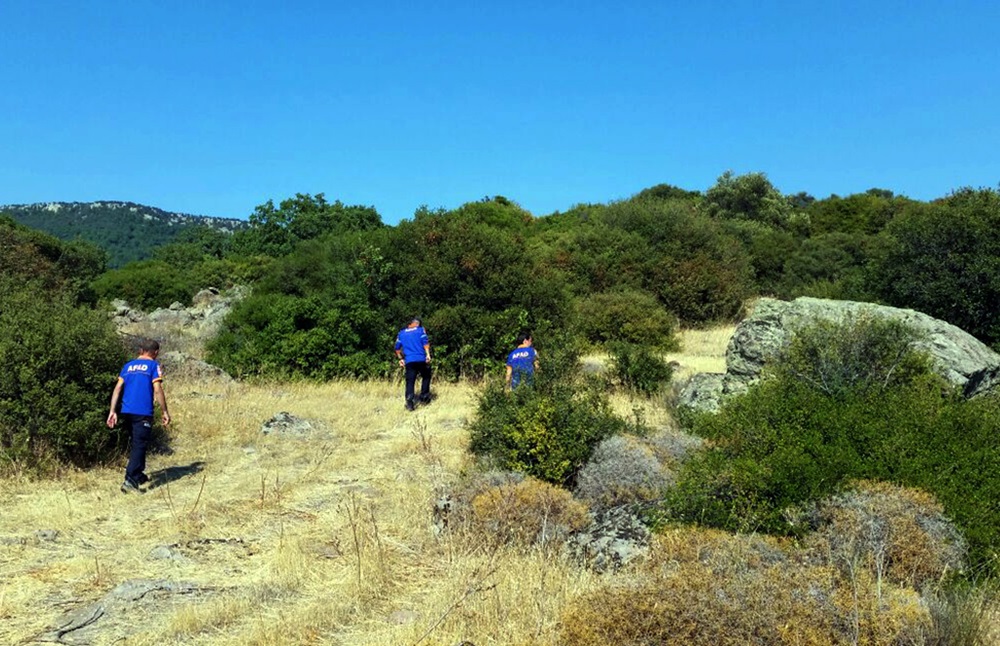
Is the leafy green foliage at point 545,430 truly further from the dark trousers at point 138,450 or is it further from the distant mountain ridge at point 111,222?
the distant mountain ridge at point 111,222

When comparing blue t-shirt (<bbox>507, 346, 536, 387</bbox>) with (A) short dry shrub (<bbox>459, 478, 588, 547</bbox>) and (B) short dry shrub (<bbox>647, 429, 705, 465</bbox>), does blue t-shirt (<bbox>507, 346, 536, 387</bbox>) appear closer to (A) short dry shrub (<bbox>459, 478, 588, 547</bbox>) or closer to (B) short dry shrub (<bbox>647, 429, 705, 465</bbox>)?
(B) short dry shrub (<bbox>647, 429, 705, 465</bbox>)

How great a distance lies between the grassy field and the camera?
414 cm

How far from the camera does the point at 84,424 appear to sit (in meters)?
8.14

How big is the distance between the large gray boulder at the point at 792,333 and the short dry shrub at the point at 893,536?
12.4 feet

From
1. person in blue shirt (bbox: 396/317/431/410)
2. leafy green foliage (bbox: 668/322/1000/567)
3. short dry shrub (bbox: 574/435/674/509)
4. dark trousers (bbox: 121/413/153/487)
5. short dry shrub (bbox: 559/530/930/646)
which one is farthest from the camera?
person in blue shirt (bbox: 396/317/431/410)

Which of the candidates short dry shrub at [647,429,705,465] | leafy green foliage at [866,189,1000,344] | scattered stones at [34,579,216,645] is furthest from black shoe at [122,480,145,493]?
leafy green foliage at [866,189,1000,344]

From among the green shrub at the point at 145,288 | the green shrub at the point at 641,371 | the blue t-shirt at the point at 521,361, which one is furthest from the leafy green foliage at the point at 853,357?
the green shrub at the point at 145,288

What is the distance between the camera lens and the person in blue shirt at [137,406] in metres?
7.71

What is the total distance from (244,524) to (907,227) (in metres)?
14.6

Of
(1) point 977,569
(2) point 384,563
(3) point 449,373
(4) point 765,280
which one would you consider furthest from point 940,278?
(4) point 765,280

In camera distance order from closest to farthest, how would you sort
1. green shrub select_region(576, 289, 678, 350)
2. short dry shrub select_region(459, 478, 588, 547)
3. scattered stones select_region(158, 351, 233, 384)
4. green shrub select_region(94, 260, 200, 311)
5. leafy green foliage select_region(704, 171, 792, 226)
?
1. short dry shrub select_region(459, 478, 588, 547)
2. scattered stones select_region(158, 351, 233, 384)
3. green shrub select_region(576, 289, 678, 350)
4. green shrub select_region(94, 260, 200, 311)
5. leafy green foliage select_region(704, 171, 792, 226)

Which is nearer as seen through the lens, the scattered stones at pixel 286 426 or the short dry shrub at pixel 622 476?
the short dry shrub at pixel 622 476

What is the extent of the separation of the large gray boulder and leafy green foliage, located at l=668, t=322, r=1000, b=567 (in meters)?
1.57

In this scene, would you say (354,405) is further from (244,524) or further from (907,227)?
(907,227)
